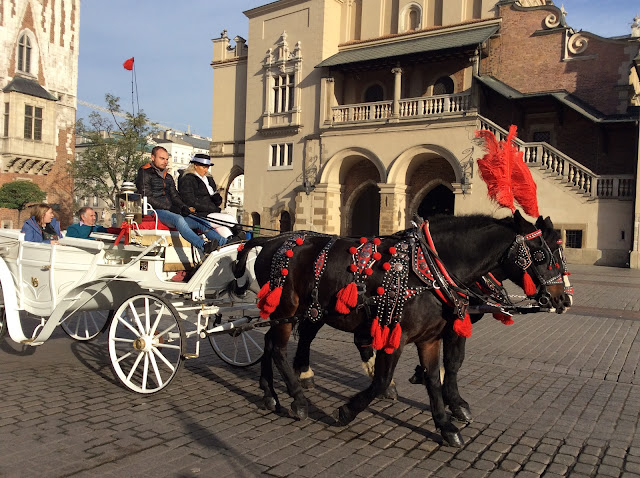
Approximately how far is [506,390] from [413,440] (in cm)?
186

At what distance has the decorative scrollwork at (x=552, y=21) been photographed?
24.7 metres

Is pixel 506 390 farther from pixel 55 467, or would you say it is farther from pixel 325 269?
pixel 55 467

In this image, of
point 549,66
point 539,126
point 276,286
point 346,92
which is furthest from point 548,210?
point 276,286

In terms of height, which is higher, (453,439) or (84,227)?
(84,227)

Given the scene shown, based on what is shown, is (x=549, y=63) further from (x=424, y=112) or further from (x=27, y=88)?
(x=27, y=88)

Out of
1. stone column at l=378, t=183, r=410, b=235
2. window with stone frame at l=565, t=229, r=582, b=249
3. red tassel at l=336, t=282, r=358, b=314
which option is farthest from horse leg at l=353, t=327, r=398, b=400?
stone column at l=378, t=183, r=410, b=235

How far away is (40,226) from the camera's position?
7398 mm

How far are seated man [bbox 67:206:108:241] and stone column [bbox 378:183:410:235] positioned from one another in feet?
63.6

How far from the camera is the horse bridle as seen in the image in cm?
444

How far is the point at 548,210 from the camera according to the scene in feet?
71.4

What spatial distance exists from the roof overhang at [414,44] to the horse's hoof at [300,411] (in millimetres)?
22204

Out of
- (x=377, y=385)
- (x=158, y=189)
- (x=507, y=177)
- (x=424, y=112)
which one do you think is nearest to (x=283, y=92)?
(x=424, y=112)

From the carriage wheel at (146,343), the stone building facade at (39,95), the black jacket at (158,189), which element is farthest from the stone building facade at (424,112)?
the carriage wheel at (146,343)

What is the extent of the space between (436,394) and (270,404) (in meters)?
1.50
